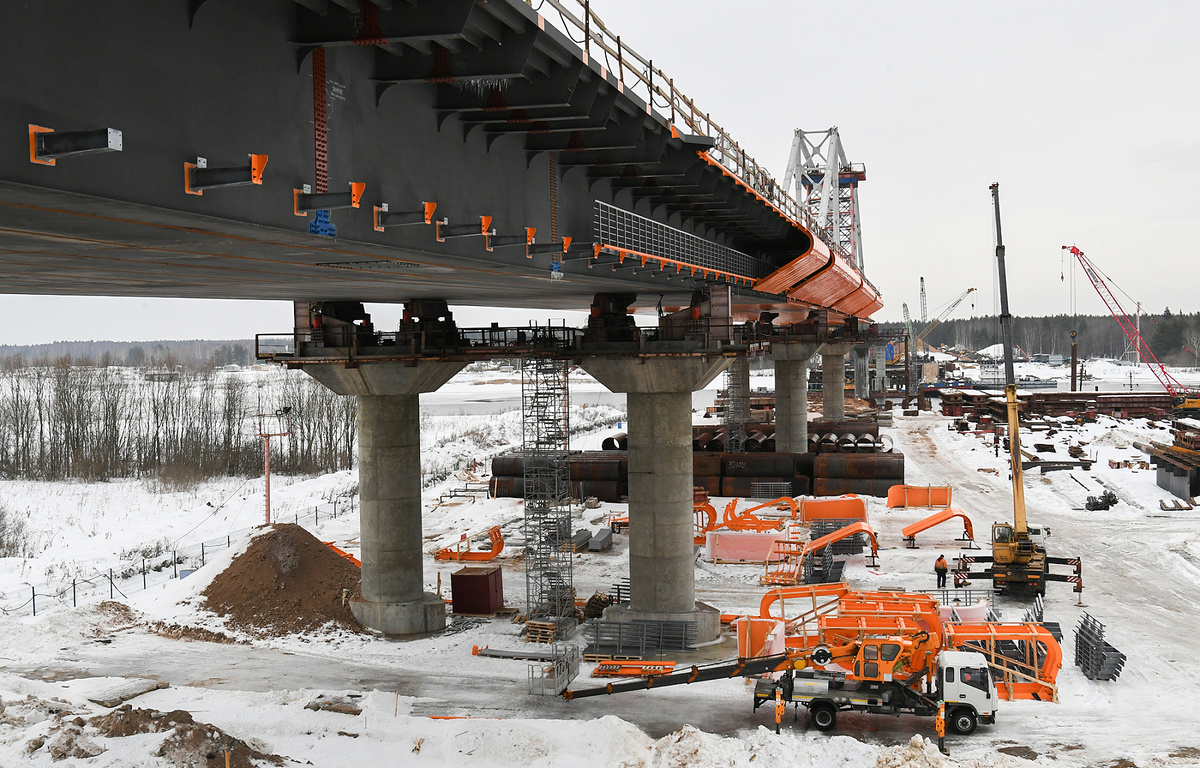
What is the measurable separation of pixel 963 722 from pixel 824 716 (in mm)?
2872

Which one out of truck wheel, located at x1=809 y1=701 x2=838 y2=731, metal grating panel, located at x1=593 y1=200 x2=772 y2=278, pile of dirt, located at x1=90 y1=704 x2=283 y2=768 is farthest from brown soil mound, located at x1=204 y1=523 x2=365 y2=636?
metal grating panel, located at x1=593 y1=200 x2=772 y2=278

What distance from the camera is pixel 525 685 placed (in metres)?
23.7

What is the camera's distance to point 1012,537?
31.3 meters

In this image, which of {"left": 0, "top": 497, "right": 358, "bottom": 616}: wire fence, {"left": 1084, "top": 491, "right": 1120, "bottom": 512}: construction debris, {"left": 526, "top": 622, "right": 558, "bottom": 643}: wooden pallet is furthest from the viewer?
{"left": 1084, "top": 491, "right": 1120, "bottom": 512}: construction debris

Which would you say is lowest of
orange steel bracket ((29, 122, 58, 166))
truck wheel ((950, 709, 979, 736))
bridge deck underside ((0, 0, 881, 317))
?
truck wheel ((950, 709, 979, 736))

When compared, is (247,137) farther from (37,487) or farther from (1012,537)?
(37,487)

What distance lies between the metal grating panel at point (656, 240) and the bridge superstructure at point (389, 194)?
0.12 metres

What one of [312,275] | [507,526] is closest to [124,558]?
[507,526]

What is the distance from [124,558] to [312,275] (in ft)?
107

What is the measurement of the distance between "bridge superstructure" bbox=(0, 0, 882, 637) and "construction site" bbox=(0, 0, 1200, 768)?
6 cm

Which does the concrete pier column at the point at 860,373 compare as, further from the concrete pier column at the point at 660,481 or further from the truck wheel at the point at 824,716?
the truck wheel at the point at 824,716

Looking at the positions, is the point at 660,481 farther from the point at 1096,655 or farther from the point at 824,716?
the point at 1096,655

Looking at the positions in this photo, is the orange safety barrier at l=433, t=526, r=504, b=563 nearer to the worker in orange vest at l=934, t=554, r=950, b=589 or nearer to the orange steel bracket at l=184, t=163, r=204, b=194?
the worker in orange vest at l=934, t=554, r=950, b=589

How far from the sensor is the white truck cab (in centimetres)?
1961
